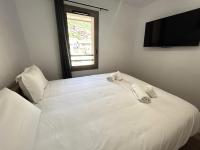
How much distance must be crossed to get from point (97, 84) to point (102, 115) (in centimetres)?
85

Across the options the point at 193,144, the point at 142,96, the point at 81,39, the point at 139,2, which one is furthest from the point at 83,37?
the point at 193,144

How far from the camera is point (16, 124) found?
2.30ft

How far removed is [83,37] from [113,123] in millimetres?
2199

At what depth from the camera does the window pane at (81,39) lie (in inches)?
91.8

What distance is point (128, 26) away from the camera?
2.90 meters

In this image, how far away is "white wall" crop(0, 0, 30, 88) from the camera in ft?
4.15

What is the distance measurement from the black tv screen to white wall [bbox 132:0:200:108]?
15 cm

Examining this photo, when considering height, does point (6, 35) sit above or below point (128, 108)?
above

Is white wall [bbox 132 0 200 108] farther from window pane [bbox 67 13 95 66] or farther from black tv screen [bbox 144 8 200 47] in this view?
window pane [bbox 67 13 95 66]

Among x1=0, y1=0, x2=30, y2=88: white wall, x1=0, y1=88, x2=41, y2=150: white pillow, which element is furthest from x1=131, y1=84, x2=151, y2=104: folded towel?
x1=0, y1=0, x2=30, y2=88: white wall

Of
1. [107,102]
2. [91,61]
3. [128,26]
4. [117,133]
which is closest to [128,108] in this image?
[107,102]

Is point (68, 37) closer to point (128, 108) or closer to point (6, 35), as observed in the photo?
point (6, 35)

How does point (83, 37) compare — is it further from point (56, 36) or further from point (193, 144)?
point (193, 144)

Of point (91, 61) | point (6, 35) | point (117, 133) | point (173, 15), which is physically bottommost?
point (117, 133)
